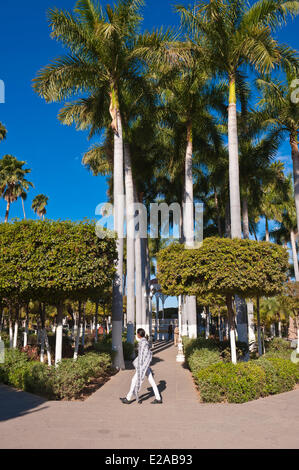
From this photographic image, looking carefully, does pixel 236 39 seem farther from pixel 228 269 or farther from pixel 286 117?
pixel 228 269

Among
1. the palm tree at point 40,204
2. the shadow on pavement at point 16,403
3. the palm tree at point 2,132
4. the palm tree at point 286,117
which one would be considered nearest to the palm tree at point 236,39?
the palm tree at point 286,117

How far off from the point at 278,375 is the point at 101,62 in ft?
44.7

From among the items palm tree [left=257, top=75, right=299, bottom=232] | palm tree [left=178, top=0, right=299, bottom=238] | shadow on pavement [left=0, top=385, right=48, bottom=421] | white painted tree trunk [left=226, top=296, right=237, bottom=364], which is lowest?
shadow on pavement [left=0, top=385, right=48, bottom=421]

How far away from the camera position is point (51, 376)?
8922 mm

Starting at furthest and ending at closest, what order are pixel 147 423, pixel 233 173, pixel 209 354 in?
pixel 233 173
pixel 209 354
pixel 147 423

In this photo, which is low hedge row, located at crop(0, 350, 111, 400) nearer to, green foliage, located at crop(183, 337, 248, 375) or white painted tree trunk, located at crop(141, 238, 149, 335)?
green foliage, located at crop(183, 337, 248, 375)

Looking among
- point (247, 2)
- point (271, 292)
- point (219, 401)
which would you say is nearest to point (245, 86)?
point (247, 2)

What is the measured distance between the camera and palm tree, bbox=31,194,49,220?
4844 centimetres

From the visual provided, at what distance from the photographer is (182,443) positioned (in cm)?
529

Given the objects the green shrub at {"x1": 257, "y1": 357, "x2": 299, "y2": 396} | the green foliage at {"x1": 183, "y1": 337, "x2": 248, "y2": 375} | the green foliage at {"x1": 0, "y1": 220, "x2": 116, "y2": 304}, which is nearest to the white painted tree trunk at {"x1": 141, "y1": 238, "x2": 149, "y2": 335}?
the green foliage at {"x1": 183, "y1": 337, "x2": 248, "y2": 375}

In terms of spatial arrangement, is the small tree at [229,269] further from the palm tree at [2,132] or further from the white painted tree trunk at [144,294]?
the palm tree at [2,132]


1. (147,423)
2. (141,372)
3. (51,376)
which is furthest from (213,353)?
(147,423)

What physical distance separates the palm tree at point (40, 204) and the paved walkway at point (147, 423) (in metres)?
41.3

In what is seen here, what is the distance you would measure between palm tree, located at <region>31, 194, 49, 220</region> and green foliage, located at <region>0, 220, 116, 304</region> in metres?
39.1
